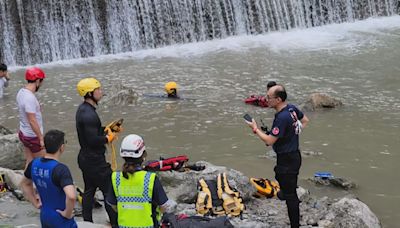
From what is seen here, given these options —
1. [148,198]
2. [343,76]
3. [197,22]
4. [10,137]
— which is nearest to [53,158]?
[148,198]

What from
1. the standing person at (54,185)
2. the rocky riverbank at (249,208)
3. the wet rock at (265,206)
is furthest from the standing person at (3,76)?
the standing person at (54,185)

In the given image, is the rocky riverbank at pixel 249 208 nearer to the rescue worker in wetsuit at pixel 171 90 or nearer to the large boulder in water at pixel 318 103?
the large boulder in water at pixel 318 103

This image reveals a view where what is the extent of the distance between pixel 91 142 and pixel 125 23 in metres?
14.7

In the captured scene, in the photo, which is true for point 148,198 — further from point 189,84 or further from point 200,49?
point 200,49

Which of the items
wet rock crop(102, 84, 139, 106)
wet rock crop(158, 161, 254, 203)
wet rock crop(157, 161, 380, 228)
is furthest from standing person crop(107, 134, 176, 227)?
wet rock crop(102, 84, 139, 106)

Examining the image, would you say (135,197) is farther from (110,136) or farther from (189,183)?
(189,183)

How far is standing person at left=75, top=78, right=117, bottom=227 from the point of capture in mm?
5090

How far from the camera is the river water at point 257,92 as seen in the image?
27.9ft

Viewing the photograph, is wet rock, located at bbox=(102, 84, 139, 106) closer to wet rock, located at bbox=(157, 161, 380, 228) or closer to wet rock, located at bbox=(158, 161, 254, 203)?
wet rock, located at bbox=(157, 161, 380, 228)

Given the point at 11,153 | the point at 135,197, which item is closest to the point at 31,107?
the point at 135,197

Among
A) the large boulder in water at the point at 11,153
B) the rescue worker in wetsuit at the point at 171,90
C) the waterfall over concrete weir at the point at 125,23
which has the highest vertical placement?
the waterfall over concrete weir at the point at 125,23

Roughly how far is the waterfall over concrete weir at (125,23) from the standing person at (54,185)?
14460 mm

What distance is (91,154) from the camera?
17.3 ft

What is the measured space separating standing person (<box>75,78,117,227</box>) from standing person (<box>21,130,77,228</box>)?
0.96 meters
